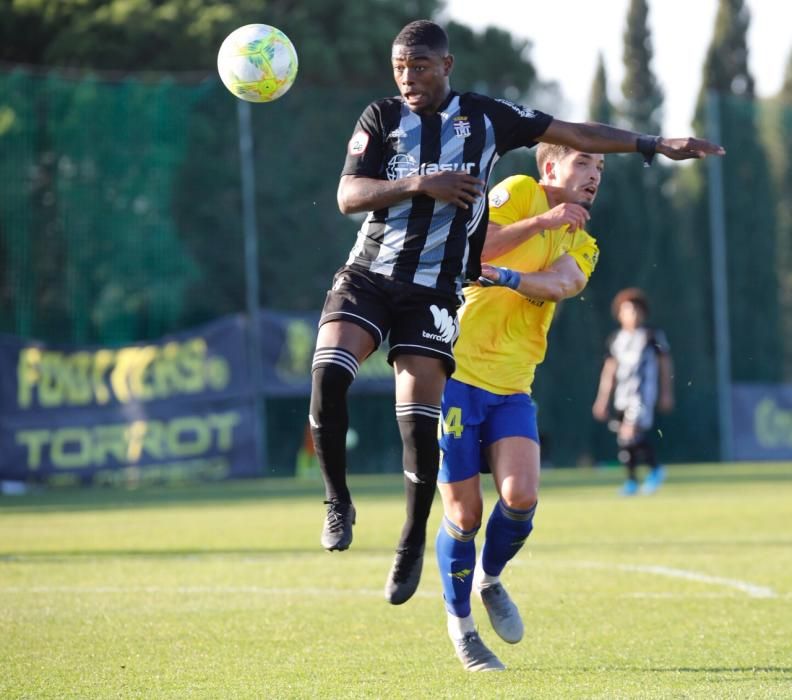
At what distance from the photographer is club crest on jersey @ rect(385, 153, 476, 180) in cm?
627

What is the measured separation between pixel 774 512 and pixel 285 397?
427 inches

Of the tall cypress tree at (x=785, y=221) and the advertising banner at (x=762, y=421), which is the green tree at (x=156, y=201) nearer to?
the advertising banner at (x=762, y=421)

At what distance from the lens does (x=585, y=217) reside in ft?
22.6

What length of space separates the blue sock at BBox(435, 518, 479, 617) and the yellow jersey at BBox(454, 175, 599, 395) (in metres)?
0.68

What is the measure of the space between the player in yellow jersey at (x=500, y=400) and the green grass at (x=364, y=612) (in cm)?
37

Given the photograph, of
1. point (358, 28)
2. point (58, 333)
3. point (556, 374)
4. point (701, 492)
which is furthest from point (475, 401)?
point (358, 28)

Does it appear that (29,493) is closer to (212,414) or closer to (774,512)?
(212,414)

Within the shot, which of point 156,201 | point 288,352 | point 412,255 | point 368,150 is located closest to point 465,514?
point 412,255

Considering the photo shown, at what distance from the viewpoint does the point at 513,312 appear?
279 inches

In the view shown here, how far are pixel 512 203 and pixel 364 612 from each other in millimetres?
2437

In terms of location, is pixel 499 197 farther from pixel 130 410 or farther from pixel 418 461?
pixel 130 410

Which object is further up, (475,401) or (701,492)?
(475,401)

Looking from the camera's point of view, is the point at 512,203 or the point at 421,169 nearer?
the point at 421,169

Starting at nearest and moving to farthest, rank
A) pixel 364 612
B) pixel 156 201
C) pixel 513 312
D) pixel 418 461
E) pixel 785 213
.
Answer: pixel 418 461 → pixel 513 312 → pixel 364 612 → pixel 156 201 → pixel 785 213
